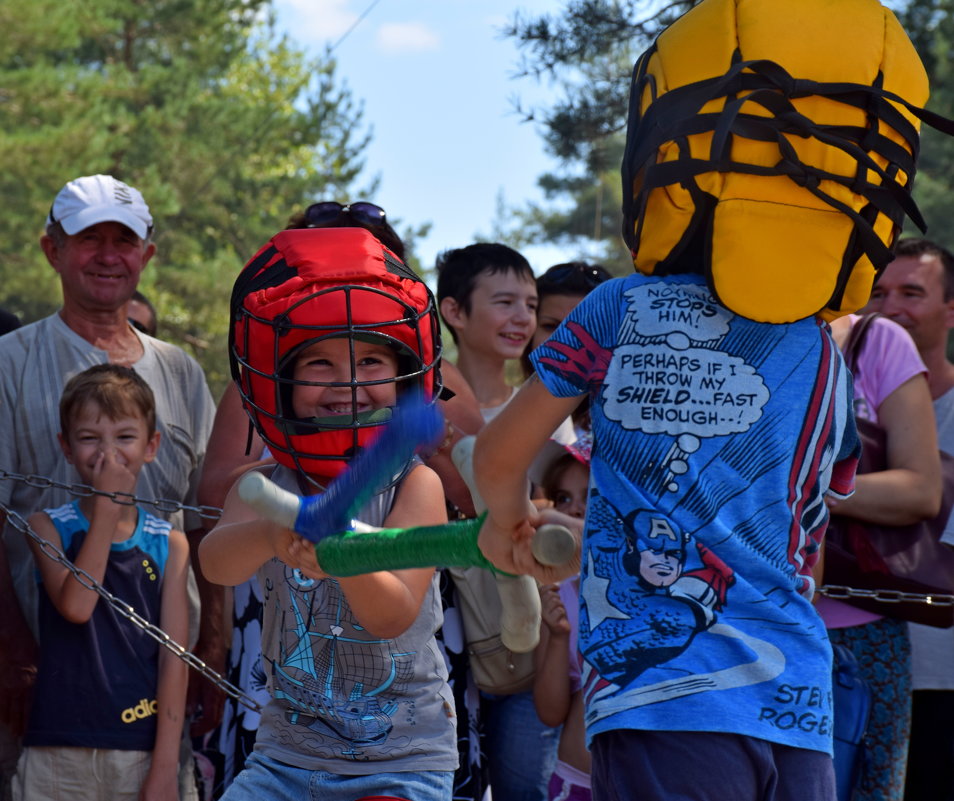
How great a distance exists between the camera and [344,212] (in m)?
3.52

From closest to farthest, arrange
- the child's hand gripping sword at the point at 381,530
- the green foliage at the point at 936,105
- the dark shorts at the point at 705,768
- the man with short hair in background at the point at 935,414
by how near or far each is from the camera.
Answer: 1. the child's hand gripping sword at the point at 381,530
2. the dark shorts at the point at 705,768
3. the man with short hair in background at the point at 935,414
4. the green foliage at the point at 936,105

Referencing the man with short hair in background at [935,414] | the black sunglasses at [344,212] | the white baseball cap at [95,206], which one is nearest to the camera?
the black sunglasses at [344,212]

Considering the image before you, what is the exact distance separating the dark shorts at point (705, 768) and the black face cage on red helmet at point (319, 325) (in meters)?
0.71

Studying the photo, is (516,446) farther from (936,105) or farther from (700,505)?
(936,105)

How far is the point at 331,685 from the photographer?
101 inches

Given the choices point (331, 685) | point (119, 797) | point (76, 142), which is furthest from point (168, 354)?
point (76, 142)

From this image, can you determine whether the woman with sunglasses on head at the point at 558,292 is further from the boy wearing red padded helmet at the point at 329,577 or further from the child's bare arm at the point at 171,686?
the boy wearing red padded helmet at the point at 329,577

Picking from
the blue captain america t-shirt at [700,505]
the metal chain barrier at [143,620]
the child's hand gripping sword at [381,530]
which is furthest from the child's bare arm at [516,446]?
the metal chain barrier at [143,620]

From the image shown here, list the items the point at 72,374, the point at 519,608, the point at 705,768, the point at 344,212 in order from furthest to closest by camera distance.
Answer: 1. the point at 72,374
2. the point at 344,212
3. the point at 705,768
4. the point at 519,608

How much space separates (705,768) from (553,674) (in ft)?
6.11

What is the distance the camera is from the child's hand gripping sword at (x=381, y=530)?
163cm

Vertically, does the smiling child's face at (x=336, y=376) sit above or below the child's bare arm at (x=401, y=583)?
above

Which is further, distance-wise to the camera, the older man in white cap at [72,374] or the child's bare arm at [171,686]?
the older man in white cap at [72,374]

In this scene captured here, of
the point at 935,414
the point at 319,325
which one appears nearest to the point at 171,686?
the point at 319,325
